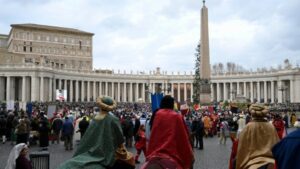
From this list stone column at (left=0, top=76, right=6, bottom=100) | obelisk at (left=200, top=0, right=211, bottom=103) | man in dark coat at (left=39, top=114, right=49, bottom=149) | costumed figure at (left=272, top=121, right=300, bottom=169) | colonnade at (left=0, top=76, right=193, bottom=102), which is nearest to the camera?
costumed figure at (left=272, top=121, right=300, bottom=169)

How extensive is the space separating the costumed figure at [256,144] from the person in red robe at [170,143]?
700 mm

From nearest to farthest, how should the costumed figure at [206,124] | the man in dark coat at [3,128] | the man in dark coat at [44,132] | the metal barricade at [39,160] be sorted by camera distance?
the metal barricade at [39,160] < the man in dark coat at [44,132] < the man in dark coat at [3,128] < the costumed figure at [206,124]

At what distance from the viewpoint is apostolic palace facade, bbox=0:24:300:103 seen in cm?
6994

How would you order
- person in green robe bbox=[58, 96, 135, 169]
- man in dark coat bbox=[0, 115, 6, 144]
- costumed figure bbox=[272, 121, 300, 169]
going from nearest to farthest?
costumed figure bbox=[272, 121, 300, 169]
person in green robe bbox=[58, 96, 135, 169]
man in dark coat bbox=[0, 115, 6, 144]

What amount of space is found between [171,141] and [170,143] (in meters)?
0.03

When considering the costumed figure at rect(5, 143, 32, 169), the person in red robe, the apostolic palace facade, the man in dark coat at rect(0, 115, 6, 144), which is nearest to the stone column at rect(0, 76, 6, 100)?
the apostolic palace facade

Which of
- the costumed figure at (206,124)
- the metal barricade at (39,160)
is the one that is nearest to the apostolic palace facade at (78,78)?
the costumed figure at (206,124)

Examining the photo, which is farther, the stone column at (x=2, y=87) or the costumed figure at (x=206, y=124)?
the stone column at (x=2, y=87)

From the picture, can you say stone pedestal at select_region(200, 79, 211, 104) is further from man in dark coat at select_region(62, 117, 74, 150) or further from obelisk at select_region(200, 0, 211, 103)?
man in dark coat at select_region(62, 117, 74, 150)

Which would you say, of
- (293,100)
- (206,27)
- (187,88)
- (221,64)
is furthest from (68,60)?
(221,64)

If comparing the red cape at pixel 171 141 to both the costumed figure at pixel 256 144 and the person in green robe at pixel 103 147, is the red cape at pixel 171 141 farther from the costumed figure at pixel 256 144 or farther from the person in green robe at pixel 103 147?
the costumed figure at pixel 256 144

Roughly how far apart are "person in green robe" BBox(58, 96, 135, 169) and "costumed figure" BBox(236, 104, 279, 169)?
4.93ft

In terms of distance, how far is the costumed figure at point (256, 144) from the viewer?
5.05 metres

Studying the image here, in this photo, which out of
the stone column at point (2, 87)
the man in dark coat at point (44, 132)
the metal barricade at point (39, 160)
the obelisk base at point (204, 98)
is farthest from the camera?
the stone column at point (2, 87)
